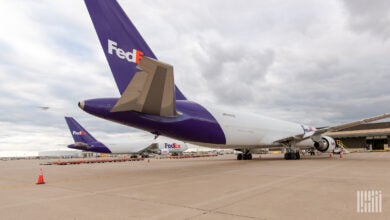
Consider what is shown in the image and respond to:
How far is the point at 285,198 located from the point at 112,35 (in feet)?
29.5

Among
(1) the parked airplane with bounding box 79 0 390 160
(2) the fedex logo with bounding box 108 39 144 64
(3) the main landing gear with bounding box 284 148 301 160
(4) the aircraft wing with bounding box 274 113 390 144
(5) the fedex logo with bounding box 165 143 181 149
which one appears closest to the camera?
(1) the parked airplane with bounding box 79 0 390 160

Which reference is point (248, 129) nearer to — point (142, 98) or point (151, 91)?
point (142, 98)

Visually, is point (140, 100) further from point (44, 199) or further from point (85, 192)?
point (44, 199)

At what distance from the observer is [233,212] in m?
4.51

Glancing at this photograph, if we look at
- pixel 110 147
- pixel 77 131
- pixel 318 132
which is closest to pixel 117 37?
pixel 318 132

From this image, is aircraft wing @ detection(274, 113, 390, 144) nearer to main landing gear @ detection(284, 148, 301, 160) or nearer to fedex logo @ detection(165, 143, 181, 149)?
main landing gear @ detection(284, 148, 301, 160)

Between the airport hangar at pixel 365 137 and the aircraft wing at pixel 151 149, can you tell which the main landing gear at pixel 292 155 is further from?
the airport hangar at pixel 365 137

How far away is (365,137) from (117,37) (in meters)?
73.0

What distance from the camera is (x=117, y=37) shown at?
438 inches

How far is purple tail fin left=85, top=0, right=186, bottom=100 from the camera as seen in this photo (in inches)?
425

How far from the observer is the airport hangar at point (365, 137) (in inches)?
2502

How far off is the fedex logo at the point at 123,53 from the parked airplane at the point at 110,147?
87.9ft

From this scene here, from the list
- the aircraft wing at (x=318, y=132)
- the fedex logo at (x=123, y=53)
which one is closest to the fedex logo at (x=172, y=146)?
the aircraft wing at (x=318, y=132)

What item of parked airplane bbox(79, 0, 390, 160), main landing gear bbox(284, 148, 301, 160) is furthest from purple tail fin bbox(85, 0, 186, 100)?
main landing gear bbox(284, 148, 301, 160)
